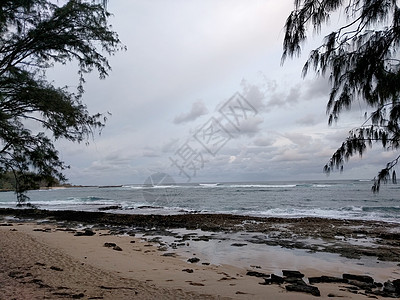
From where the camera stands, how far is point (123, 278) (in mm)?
6637

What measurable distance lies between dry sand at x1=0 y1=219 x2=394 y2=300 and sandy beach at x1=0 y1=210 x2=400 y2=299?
0.02 m

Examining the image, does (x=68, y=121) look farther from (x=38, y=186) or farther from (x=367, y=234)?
(x=367, y=234)

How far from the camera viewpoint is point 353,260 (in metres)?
9.40

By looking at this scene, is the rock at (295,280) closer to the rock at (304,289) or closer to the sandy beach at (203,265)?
the sandy beach at (203,265)

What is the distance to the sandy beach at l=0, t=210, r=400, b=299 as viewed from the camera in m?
5.75

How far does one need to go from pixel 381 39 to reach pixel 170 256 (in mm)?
8793

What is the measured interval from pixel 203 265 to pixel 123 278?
2.66m

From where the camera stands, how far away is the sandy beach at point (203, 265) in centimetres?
575

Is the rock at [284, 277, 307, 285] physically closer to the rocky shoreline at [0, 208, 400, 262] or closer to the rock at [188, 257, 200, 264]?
the rock at [188, 257, 200, 264]

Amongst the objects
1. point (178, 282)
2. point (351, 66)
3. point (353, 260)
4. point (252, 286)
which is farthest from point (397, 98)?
point (353, 260)

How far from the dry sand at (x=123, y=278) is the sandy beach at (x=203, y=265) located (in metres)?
0.02

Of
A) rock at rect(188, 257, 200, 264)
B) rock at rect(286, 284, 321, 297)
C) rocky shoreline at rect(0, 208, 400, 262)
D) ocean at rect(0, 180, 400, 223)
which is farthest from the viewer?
ocean at rect(0, 180, 400, 223)

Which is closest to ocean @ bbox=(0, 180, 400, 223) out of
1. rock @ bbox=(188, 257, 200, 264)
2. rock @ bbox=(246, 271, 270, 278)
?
rock @ bbox=(246, 271, 270, 278)

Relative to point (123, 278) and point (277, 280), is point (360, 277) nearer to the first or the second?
point (277, 280)
